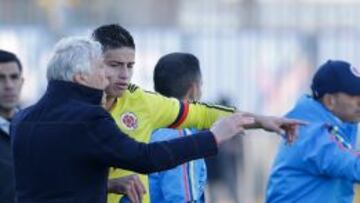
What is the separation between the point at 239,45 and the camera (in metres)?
22.7

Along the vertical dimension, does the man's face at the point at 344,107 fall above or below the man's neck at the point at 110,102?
below

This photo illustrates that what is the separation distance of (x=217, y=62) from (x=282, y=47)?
1.00 m

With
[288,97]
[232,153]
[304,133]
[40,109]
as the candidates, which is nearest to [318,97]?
[304,133]

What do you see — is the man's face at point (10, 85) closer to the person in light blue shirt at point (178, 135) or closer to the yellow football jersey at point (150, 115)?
the person in light blue shirt at point (178, 135)

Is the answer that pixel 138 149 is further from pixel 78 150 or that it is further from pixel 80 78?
pixel 80 78

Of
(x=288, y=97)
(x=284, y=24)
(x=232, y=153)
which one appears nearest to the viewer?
(x=232, y=153)

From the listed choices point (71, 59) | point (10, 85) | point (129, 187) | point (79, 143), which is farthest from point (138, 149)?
point (10, 85)

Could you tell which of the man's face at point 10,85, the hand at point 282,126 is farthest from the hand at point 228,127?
the man's face at point 10,85

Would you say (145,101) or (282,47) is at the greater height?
(145,101)

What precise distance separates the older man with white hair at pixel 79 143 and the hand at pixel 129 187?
0.41 meters

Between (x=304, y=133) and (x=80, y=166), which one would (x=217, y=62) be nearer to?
(x=304, y=133)

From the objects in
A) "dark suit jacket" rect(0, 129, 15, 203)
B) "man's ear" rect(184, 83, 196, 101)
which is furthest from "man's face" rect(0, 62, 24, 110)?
"man's ear" rect(184, 83, 196, 101)

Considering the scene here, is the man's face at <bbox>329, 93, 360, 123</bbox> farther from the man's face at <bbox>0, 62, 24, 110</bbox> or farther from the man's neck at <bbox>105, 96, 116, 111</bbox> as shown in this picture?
the man's face at <bbox>0, 62, 24, 110</bbox>

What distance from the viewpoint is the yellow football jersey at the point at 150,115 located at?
7.69 m
